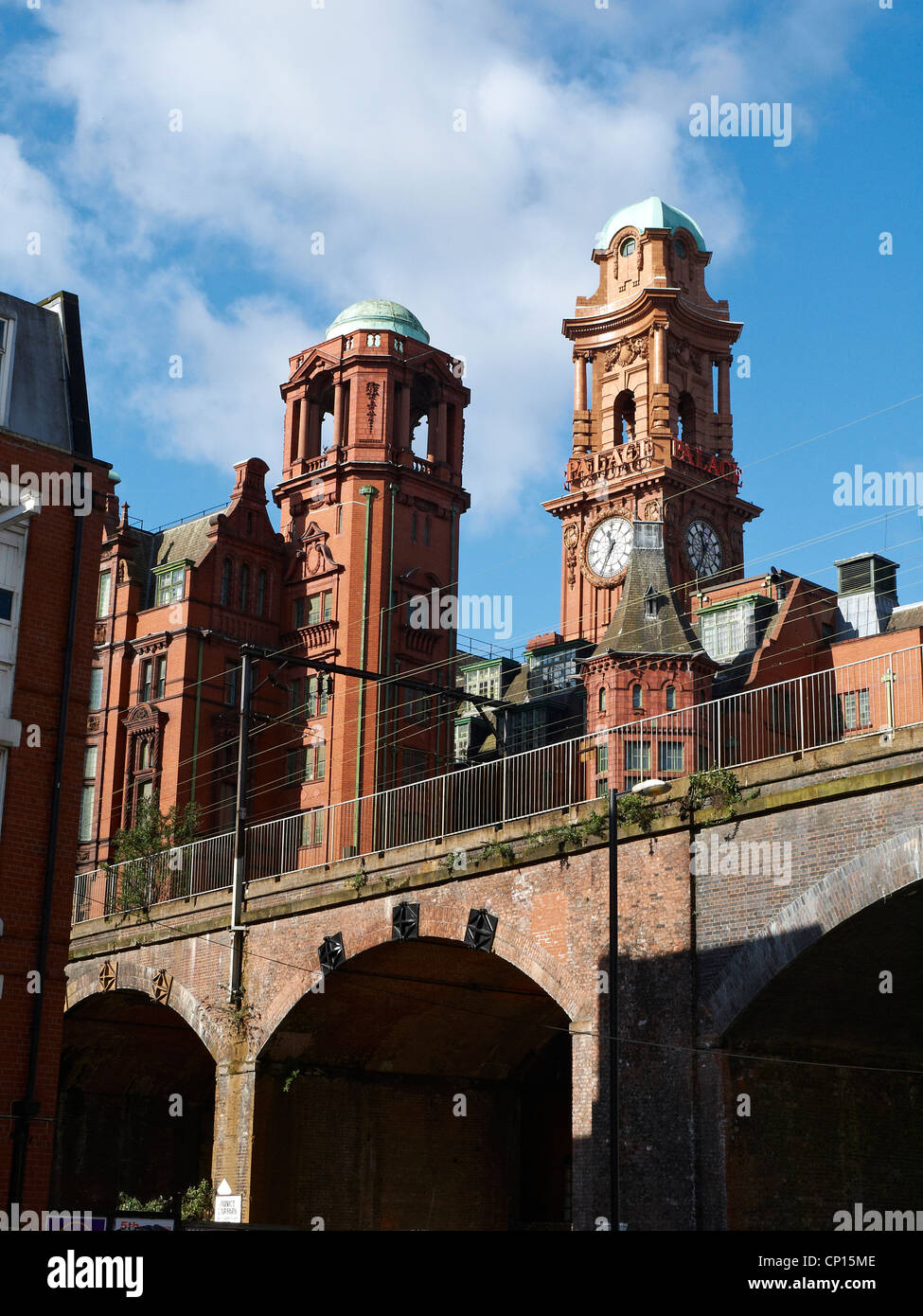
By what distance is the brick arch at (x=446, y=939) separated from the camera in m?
25.9

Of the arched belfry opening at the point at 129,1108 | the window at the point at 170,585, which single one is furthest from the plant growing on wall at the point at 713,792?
the window at the point at 170,585

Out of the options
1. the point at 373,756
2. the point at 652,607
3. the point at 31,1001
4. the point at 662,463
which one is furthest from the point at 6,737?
the point at 662,463

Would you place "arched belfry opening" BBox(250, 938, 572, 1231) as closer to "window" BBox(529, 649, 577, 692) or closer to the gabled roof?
the gabled roof

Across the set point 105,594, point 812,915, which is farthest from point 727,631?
point 812,915

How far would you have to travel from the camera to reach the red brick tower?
6169 cm

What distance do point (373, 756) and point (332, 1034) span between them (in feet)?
91.4

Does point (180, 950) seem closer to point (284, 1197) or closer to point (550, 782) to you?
point (284, 1197)

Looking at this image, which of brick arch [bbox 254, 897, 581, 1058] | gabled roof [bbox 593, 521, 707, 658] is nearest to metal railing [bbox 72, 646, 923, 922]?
brick arch [bbox 254, 897, 581, 1058]

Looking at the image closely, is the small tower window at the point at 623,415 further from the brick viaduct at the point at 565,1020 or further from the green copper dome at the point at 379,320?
the brick viaduct at the point at 565,1020

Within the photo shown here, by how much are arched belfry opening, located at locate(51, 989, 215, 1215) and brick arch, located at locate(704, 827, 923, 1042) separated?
22535mm

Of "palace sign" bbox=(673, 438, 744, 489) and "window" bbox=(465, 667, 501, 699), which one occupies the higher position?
"palace sign" bbox=(673, 438, 744, 489)

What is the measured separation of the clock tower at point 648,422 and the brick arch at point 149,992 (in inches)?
1795

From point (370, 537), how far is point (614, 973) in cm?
4169

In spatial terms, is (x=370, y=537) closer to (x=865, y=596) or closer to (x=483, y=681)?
(x=483, y=681)
